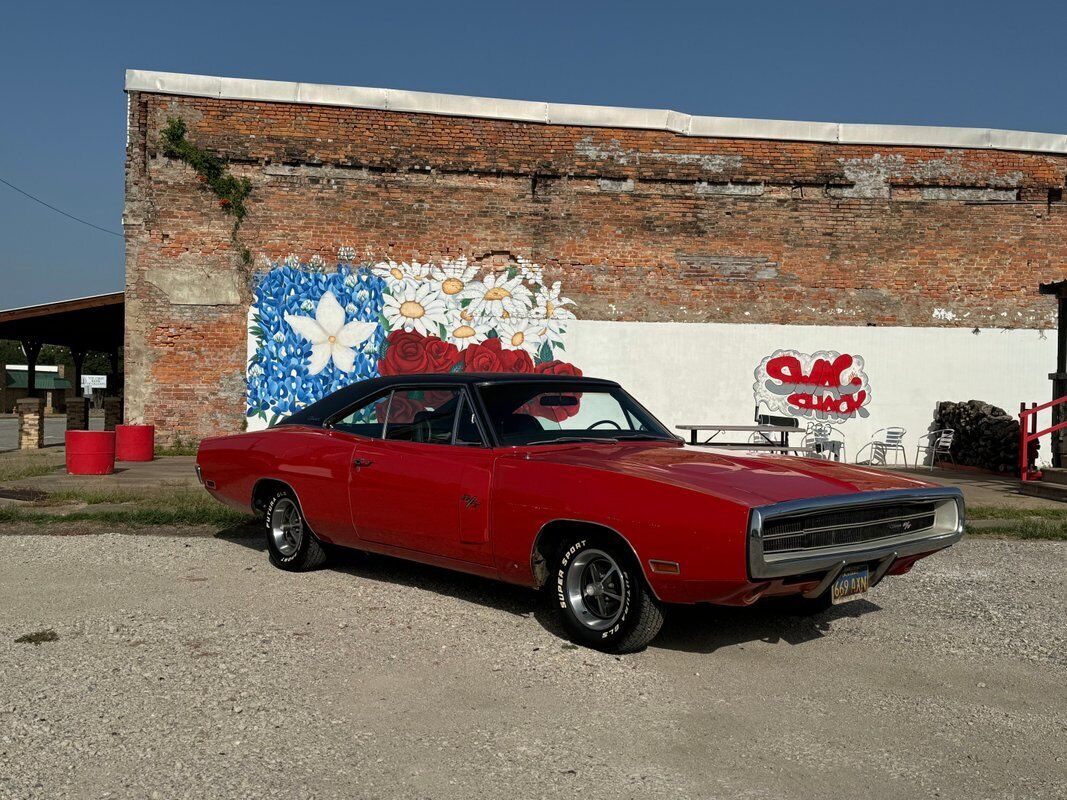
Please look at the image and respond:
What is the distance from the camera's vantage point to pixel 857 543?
474 centimetres

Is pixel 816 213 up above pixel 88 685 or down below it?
above

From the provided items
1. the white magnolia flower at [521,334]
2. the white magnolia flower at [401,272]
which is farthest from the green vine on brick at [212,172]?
the white magnolia flower at [521,334]

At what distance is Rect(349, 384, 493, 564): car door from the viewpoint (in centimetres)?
534

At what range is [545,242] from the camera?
1614cm

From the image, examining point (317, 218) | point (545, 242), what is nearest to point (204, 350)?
point (317, 218)

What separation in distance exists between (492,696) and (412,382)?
8.73 feet

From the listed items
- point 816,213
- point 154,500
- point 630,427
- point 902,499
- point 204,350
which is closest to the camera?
point 902,499

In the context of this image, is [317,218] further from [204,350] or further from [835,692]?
[835,692]

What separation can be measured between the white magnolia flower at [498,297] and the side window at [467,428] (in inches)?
407

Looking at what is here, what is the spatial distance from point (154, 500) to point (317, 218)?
23.6 feet

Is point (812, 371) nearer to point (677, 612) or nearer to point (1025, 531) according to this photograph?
point (1025, 531)

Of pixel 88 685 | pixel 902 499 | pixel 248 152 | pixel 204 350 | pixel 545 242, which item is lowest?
pixel 88 685

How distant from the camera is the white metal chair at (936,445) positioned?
15.8m

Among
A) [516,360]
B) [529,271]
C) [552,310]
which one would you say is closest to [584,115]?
[529,271]
